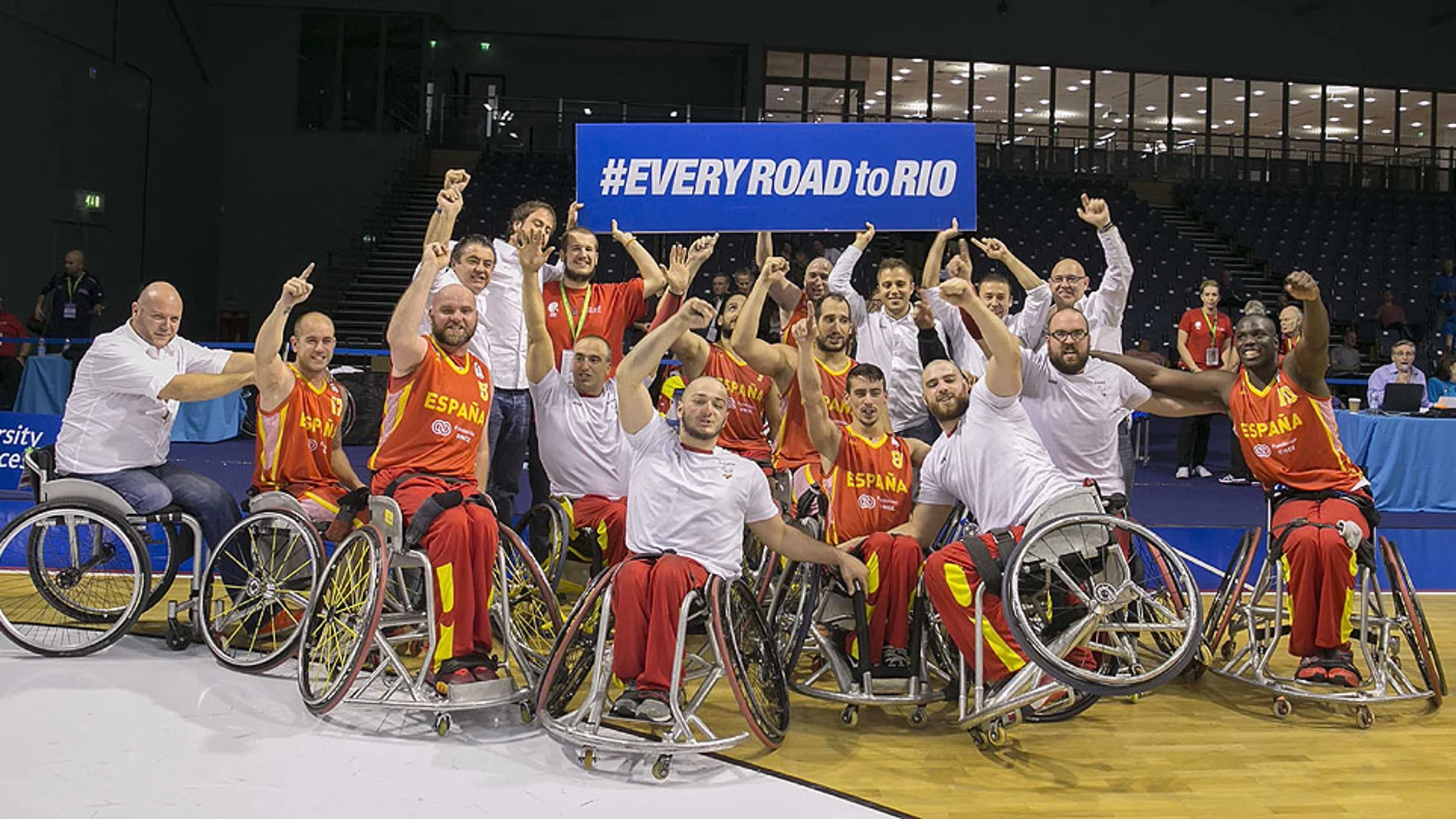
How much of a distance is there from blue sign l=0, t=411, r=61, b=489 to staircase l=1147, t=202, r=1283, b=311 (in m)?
14.1

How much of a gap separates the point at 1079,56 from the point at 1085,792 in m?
18.5

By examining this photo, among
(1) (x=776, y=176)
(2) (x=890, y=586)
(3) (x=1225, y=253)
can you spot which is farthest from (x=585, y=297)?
(3) (x=1225, y=253)

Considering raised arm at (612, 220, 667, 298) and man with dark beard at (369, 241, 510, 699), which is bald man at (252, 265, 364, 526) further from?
raised arm at (612, 220, 667, 298)

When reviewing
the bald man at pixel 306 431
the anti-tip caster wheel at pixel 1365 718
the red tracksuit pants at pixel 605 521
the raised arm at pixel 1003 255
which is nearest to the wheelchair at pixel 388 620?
the red tracksuit pants at pixel 605 521

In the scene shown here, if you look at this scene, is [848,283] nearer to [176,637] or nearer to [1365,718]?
[1365,718]

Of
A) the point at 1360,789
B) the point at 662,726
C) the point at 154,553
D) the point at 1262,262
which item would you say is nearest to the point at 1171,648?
the point at 1360,789

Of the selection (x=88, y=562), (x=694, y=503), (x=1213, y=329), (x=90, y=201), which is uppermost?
(x=90, y=201)

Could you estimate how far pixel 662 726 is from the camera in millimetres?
3760

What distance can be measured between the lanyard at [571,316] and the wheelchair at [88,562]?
1.69 meters

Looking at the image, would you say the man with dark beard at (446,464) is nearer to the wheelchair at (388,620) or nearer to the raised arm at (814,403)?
the wheelchair at (388,620)

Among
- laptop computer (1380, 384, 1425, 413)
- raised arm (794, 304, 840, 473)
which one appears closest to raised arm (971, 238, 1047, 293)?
raised arm (794, 304, 840, 473)

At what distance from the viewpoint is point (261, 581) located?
4.68 meters

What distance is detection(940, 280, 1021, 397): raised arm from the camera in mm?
4000

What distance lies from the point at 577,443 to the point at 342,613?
1.25 meters
